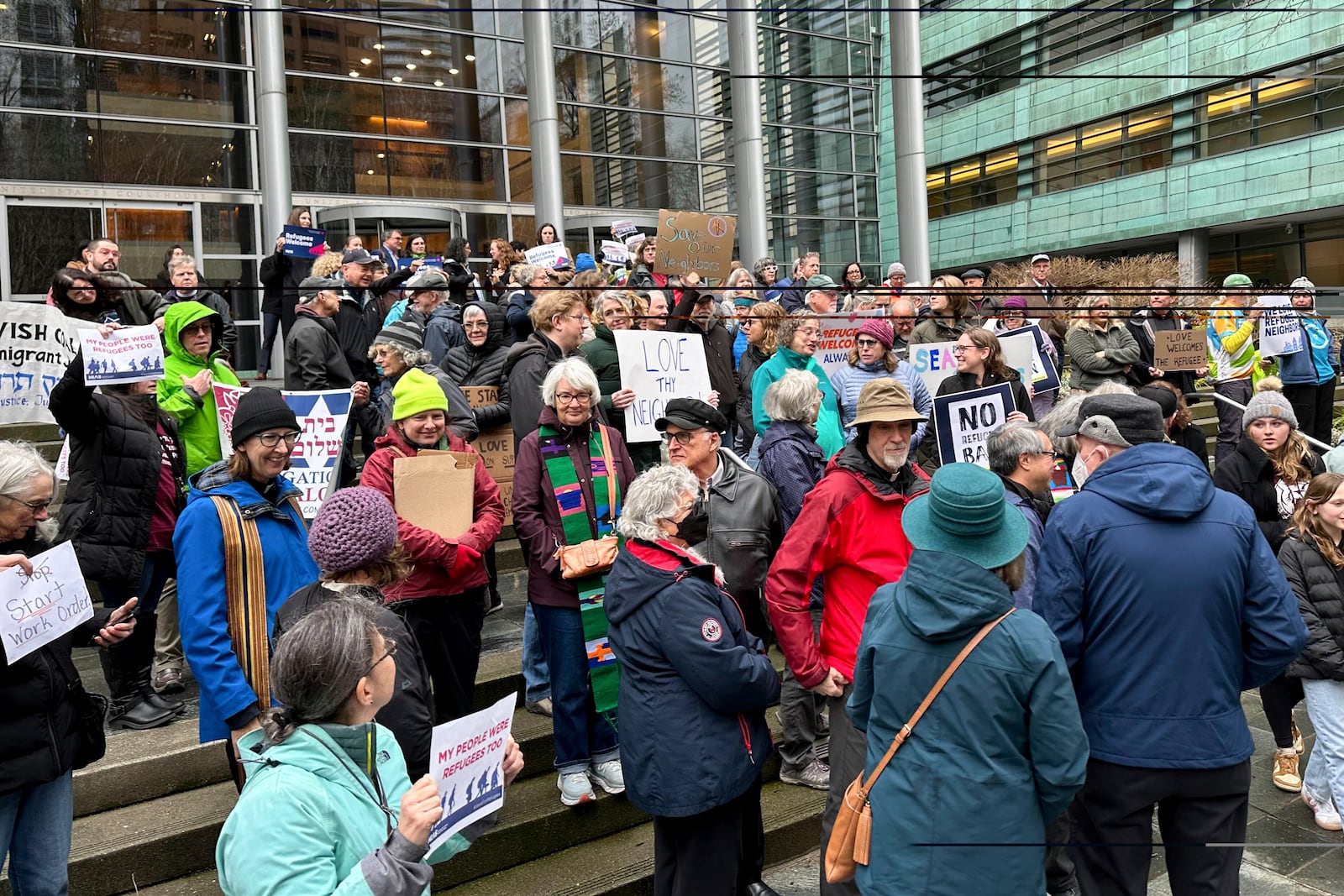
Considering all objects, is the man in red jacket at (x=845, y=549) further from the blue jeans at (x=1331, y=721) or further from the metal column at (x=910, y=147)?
the metal column at (x=910, y=147)

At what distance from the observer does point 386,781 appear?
7.57 ft

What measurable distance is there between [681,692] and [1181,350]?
7.16 m

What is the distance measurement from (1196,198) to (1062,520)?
91.1 feet

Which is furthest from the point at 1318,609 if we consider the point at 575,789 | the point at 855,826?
the point at 575,789

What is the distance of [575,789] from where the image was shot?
449cm

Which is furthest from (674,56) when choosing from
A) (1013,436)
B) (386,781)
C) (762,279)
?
(386,781)

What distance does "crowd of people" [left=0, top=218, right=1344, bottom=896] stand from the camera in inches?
105

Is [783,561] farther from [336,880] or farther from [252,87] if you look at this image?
[252,87]

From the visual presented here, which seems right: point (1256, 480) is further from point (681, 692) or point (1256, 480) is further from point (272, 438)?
point (272, 438)

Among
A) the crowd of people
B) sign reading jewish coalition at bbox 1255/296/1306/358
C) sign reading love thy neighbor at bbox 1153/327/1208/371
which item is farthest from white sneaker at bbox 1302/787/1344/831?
sign reading jewish coalition at bbox 1255/296/1306/358

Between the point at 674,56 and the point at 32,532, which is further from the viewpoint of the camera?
the point at 674,56

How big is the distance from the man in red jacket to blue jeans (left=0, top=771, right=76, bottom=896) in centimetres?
255

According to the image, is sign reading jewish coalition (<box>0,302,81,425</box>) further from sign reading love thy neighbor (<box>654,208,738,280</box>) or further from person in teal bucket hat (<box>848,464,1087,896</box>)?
person in teal bucket hat (<box>848,464,1087,896</box>)

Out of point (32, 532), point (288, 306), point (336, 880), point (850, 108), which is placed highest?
point (850, 108)
